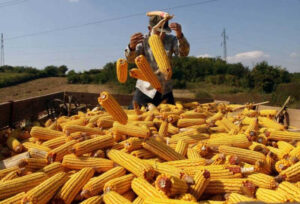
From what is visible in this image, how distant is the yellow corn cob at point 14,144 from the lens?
3565 mm

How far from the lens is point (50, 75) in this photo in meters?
48.7

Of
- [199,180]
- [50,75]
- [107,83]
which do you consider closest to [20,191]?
[199,180]

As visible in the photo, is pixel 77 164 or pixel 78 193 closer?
pixel 78 193

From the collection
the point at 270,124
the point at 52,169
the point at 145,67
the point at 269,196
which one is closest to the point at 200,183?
the point at 269,196

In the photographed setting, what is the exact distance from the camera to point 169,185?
1933 millimetres

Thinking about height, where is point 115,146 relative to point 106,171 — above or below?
above

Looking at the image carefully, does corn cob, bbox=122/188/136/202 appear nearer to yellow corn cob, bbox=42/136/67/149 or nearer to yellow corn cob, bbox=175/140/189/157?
yellow corn cob, bbox=175/140/189/157

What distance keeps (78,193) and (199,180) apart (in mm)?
1205

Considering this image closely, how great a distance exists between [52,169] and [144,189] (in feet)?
3.73

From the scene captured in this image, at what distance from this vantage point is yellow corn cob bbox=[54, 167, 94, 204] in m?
2.28

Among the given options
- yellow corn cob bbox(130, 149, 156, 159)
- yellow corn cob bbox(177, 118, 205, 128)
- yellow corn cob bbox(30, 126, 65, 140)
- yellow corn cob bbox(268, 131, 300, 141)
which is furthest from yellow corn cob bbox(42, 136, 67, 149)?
yellow corn cob bbox(268, 131, 300, 141)

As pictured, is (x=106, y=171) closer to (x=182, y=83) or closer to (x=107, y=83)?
(x=182, y=83)

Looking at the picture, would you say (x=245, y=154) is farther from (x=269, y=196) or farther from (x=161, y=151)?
(x=161, y=151)

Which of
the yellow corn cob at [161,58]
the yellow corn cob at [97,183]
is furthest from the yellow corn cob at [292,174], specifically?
the yellow corn cob at [161,58]
